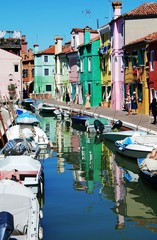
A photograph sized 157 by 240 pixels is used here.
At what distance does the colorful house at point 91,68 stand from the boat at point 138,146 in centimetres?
2490

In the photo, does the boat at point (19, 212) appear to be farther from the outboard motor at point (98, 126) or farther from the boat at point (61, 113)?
the boat at point (61, 113)

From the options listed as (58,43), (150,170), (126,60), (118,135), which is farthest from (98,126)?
(58,43)

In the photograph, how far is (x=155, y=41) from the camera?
29.7 m

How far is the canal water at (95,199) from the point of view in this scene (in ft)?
35.5

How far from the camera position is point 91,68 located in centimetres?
4500

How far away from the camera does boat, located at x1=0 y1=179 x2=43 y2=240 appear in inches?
325

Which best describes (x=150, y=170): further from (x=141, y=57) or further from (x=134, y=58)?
(x=134, y=58)

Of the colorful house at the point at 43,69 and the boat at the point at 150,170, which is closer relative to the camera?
the boat at the point at 150,170

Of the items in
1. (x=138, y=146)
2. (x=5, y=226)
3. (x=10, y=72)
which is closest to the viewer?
(x=5, y=226)

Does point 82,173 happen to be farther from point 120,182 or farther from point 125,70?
point 125,70

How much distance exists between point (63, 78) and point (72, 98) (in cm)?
608

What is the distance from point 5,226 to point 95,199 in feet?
21.1

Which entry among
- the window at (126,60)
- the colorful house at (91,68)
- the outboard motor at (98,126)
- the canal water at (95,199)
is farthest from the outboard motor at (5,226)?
the colorful house at (91,68)

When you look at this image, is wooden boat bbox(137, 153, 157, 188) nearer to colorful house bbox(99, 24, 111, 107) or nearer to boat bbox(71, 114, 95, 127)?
boat bbox(71, 114, 95, 127)
